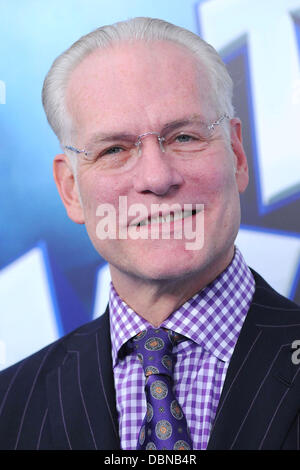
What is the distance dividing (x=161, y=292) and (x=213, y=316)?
148 mm

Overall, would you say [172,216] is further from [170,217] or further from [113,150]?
[113,150]

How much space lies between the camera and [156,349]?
5.22 feet

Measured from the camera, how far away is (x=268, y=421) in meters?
1.44

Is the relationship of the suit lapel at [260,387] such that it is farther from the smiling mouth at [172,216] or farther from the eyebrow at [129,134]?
the eyebrow at [129,134]

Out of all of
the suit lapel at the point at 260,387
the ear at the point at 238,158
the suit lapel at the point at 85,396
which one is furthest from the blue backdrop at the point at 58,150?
the suit lapel at the point at 260,387

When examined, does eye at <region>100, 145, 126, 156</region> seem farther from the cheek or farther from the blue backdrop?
the blue backdrop

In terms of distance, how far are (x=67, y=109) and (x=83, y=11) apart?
959 mm

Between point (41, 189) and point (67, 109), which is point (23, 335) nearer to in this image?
point (41, 189)

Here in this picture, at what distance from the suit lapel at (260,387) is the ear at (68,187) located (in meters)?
0.59

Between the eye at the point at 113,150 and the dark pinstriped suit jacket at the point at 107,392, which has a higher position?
the eye at the point at 113,150

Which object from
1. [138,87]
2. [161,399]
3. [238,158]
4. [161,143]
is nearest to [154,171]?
[161,143]

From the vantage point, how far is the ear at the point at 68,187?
73.8 inches

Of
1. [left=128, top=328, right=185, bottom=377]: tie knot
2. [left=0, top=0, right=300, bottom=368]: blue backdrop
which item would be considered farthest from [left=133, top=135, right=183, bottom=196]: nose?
[left=0, top=0, right=300, bottom=368]: blue backdrop

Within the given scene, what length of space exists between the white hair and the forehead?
24mm
